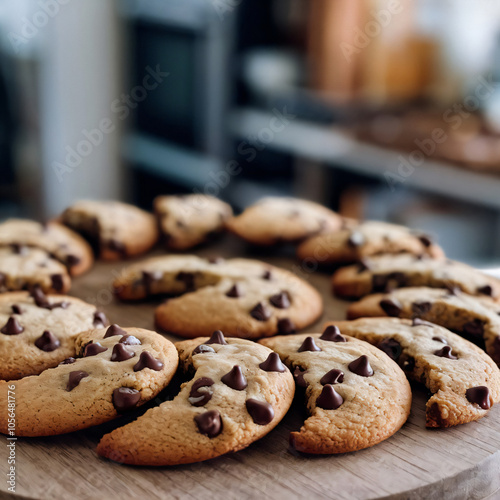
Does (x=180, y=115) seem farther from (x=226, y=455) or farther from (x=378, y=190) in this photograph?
(x=226, y=455)

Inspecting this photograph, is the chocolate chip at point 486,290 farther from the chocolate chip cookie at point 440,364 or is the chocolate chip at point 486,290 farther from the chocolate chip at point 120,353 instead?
the chocolate chip at point 120,353

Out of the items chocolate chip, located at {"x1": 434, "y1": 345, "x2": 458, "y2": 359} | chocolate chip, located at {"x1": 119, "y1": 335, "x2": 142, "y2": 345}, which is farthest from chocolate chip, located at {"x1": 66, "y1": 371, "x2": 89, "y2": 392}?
chocolate chip, located at {"x1": 434, "y1": 345, "x2": 458, "y2": 359}

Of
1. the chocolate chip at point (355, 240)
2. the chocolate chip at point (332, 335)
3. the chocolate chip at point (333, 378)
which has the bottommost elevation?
the chocolate chip at point (333, 378)

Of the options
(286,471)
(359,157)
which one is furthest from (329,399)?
(359,157)

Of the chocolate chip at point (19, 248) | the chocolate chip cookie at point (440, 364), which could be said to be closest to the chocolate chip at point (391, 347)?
the chocolate chip cookie at point (440, 364)

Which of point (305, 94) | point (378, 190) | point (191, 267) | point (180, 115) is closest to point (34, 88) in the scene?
point (180, 115)

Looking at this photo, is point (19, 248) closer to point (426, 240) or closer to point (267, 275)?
point (267, 275)
